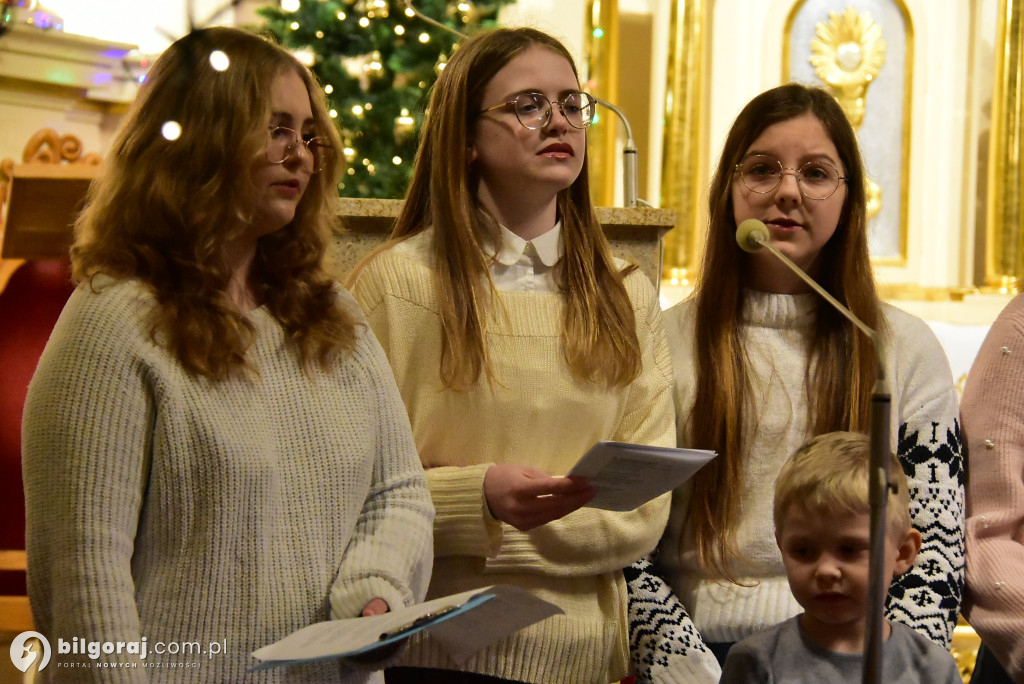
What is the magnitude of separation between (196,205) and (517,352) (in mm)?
555

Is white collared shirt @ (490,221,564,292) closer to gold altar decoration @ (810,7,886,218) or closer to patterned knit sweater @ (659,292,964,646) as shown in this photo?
patterned knit sweater @ (659,292,964,646)

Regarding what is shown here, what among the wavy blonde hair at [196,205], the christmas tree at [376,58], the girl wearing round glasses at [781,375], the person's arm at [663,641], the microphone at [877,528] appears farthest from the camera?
the christmas tree at [376,58]

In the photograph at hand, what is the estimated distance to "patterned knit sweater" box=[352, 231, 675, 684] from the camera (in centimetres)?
171

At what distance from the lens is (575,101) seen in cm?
185

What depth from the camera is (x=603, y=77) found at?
5.04 metres

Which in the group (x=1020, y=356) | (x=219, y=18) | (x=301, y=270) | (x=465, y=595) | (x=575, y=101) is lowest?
(x=465, y=595)

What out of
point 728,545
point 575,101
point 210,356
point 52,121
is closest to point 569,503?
point 728,545

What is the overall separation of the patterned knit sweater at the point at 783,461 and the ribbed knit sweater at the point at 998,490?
0.05 meters

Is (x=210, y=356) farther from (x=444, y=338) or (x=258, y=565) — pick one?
(x=444, y=338)

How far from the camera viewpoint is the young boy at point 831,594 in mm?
1427

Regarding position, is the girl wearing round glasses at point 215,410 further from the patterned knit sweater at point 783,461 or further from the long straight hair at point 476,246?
the patterned knit sweater at point 783,461

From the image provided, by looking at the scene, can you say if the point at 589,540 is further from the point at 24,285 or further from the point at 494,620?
the point at 24,285

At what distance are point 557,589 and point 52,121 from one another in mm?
3537

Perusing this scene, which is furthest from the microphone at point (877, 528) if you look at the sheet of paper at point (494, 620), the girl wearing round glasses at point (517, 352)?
the girl wearing round glasses at point (517, 352)
